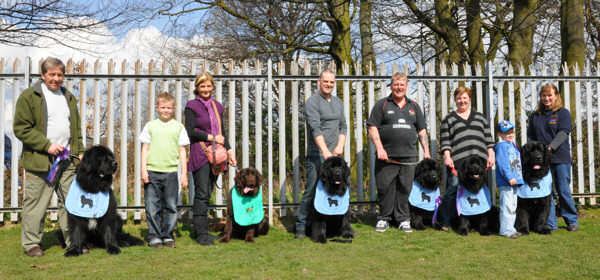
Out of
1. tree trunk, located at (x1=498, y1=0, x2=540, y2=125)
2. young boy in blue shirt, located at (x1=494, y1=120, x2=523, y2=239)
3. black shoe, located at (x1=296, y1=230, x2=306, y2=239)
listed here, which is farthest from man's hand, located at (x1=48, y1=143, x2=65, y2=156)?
tree trunk, located at (x1=498, y1=0, x2=540, y2=125)

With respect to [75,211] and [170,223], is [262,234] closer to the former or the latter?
[170,223]

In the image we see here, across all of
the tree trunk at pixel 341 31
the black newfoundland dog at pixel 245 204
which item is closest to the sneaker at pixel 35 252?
the black newfoundland dog at pixel 245 204

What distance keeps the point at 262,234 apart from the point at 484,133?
285cm

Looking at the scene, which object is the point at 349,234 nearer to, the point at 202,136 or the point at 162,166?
the point at 202,136

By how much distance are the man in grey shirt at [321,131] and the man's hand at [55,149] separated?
7.85 feet

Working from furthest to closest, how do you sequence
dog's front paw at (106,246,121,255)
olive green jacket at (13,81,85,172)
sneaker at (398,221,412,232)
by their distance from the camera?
sneaker at (398,221,412,232)
dog's front paw at (106,246,121,255)
olive green jacket at (13,81,85,172)

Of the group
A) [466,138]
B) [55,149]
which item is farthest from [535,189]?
[55,149]

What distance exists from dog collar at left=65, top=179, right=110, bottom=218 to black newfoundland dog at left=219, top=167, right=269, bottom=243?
1254mm

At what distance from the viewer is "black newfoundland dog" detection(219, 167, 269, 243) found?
15.0 feet

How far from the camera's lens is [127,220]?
5797mm

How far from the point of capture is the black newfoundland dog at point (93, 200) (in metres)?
3.91

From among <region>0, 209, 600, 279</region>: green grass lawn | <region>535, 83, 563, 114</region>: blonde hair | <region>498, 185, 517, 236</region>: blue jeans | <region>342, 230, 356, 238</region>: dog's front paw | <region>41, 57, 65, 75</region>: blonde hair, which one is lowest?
<region>0, 209, 600, 279</region>: green grass lawn

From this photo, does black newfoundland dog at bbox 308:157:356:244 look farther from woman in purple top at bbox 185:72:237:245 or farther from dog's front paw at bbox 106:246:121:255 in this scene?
dog's front paw at bbox 106:246:121:255

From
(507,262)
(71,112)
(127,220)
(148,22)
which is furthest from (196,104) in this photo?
(148,22)
